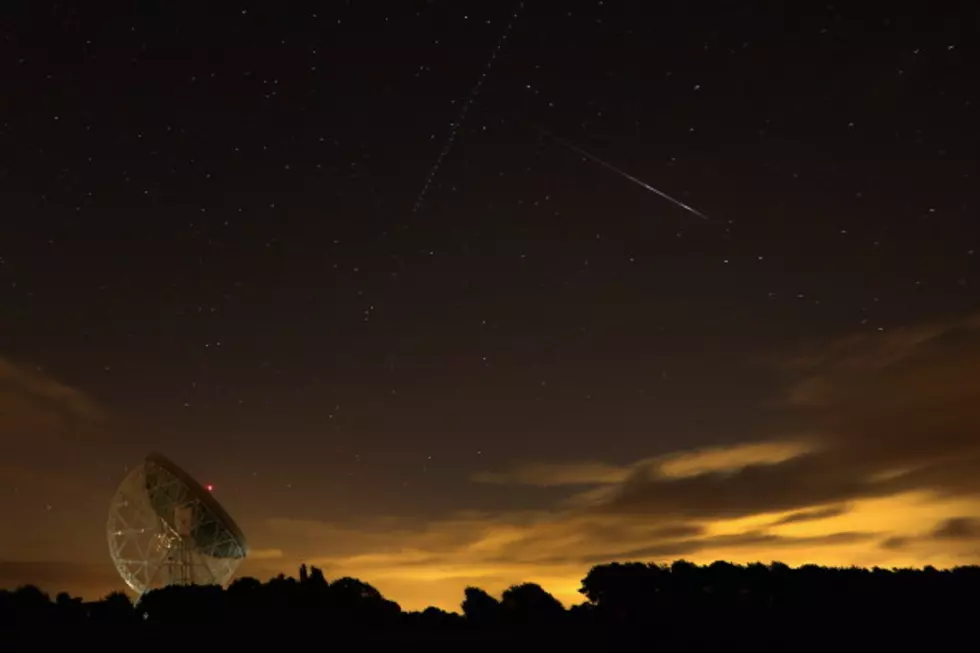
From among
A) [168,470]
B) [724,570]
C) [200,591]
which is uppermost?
[168,470]

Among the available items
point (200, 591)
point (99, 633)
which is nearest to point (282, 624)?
point (200, 591)

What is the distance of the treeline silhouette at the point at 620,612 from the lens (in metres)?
28.9

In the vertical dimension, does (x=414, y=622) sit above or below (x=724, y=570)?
below

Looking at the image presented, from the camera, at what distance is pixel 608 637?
35.4 m

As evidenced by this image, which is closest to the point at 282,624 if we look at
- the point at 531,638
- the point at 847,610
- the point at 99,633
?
the point at 99,633

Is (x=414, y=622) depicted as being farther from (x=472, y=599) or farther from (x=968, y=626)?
(x=968, y=626)

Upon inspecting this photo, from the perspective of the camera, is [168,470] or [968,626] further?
[168,470]

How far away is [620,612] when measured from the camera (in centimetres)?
3769

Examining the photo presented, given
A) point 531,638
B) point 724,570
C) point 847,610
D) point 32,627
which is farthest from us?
point 724,570

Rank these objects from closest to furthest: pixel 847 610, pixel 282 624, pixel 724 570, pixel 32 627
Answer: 1. pixel 32 627
2. pixel 282 624
3. pixel 847 610
4. pixel 724 570

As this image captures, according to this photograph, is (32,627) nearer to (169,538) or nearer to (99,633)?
(99,633)

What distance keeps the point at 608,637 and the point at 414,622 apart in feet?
25.0

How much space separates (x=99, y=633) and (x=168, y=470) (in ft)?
48.5

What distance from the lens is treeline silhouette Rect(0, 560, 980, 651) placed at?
2894 cm
